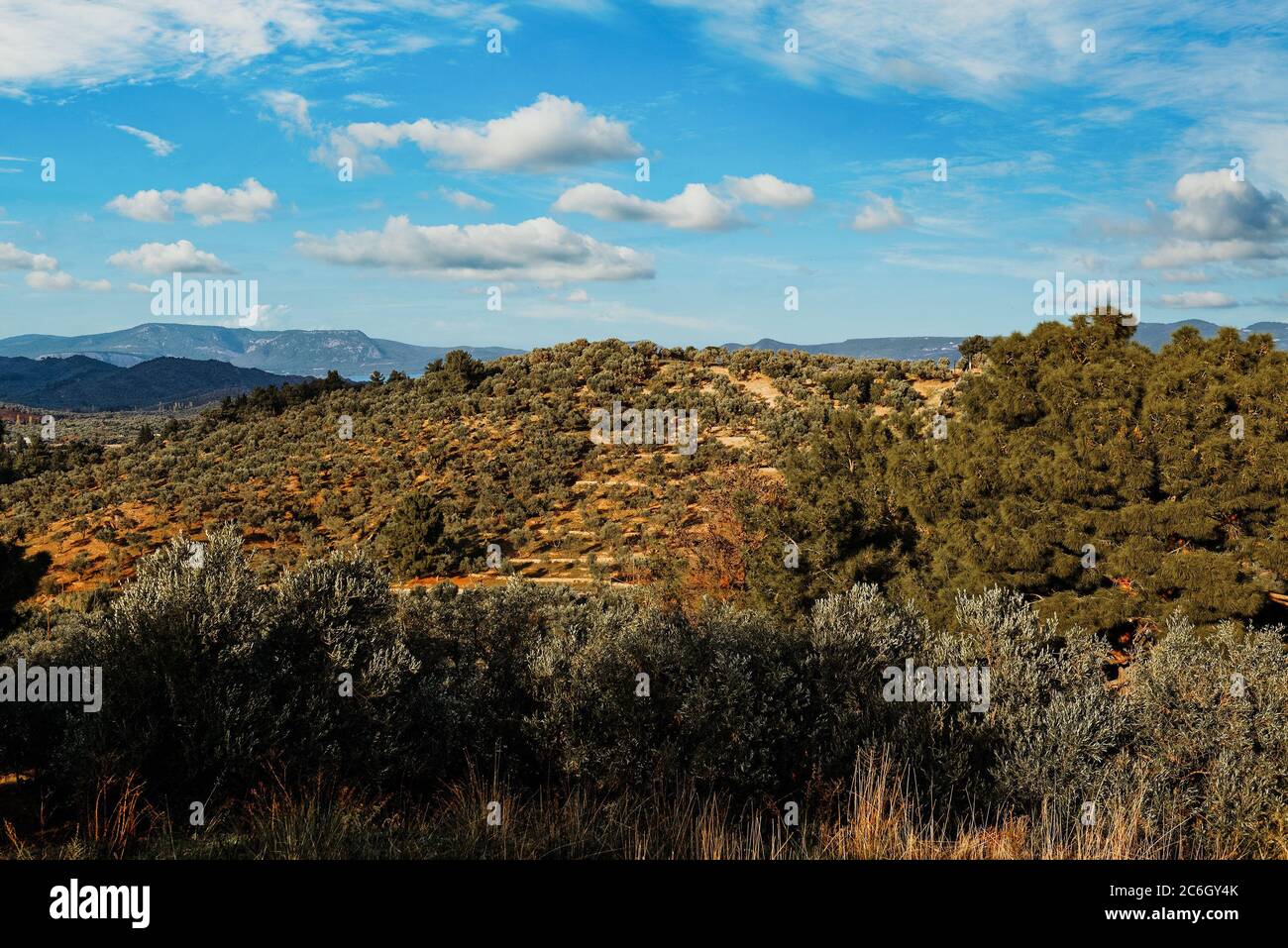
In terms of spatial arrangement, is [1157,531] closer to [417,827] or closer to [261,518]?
[417,827]

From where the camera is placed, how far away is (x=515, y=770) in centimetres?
952

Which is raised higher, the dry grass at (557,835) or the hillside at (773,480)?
the hillside at (773,480)

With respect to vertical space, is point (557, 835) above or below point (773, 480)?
below

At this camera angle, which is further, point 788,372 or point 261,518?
point 788,372

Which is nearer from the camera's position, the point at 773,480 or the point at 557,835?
the point at 557,835

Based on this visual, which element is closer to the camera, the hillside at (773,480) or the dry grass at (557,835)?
the dry grass at (557,835)

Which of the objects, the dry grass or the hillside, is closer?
the dry grass

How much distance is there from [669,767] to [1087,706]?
5009 mm

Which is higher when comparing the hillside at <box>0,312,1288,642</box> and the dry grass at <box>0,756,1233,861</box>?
the hillside at <box>0,312,1288,642</box>

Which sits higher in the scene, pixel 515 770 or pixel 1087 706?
pixel 1087 706
